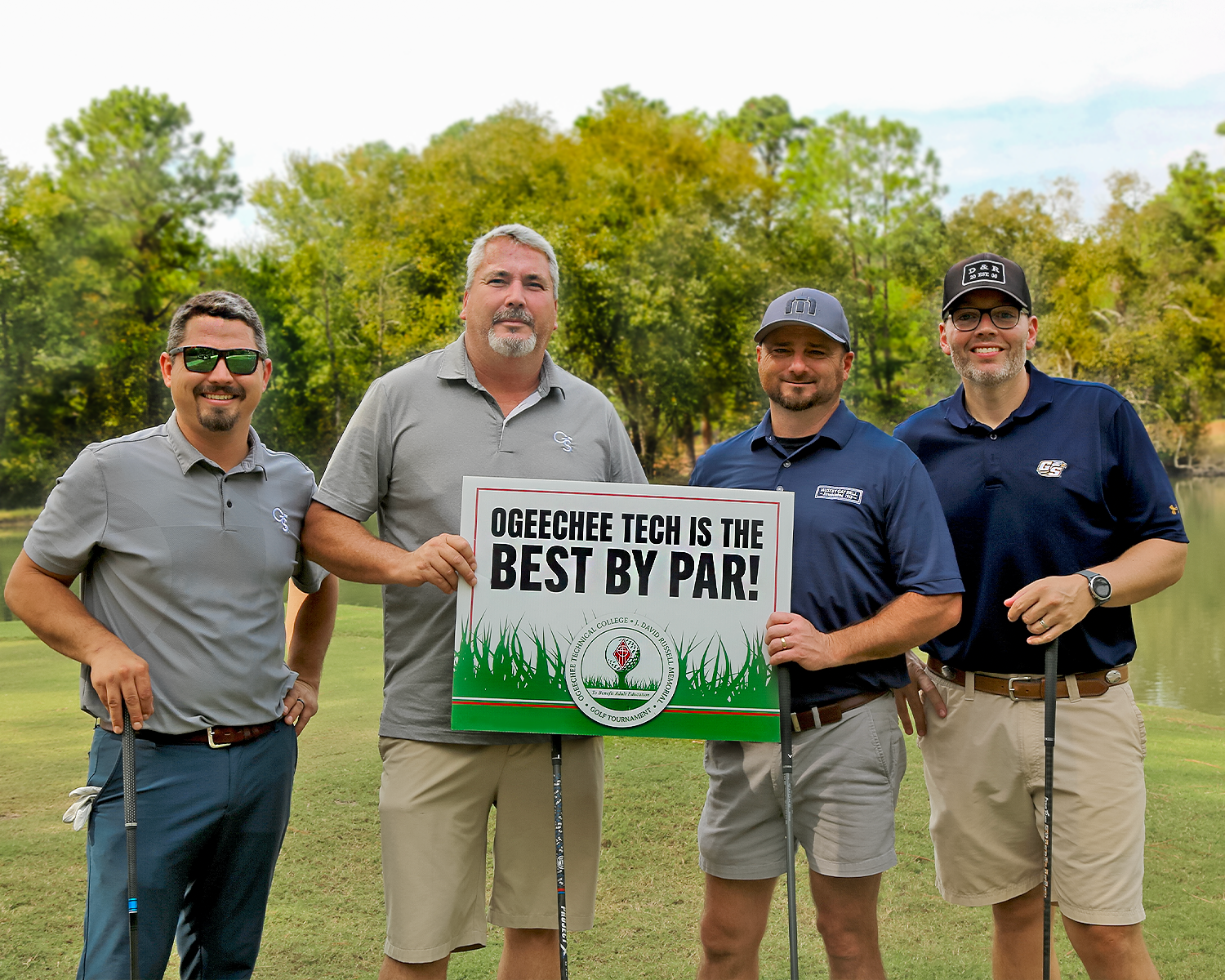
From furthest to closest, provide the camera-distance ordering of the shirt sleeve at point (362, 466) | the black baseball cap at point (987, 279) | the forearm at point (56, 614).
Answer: the black baseball cap at point (987, 279)
the shirt sleeve at point (362, 466)
the forearm at point (56, 614)

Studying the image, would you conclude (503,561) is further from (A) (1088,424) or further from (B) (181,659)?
(A) (1088,424)

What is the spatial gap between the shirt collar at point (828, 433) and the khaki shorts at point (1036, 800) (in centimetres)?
94

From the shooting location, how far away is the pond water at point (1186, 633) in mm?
11898

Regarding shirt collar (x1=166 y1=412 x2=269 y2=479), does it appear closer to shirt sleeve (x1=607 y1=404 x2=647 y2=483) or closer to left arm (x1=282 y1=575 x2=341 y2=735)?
left arm (x1=282 y1=575 x2=341 y2=735)

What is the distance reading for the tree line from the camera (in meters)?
37.2

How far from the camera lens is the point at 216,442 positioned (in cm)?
314

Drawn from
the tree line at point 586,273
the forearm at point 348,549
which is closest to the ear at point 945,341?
the forearm at point 348,549

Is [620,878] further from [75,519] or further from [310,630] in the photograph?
[75,519]

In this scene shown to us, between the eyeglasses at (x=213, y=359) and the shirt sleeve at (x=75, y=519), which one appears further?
the eyeglasses at (x=213, y=359)

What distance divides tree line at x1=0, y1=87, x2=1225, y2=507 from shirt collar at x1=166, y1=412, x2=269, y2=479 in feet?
109

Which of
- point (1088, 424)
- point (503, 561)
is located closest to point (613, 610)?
point (503, 561)

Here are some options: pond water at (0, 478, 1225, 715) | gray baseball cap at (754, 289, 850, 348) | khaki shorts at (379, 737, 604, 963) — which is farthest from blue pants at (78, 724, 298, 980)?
pond water at (0, 478, 1225, 715)

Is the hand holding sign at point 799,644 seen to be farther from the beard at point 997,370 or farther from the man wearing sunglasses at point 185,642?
the man wearing sunglasses at point 185,642

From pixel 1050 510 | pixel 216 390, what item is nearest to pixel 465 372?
pixel 216 390
